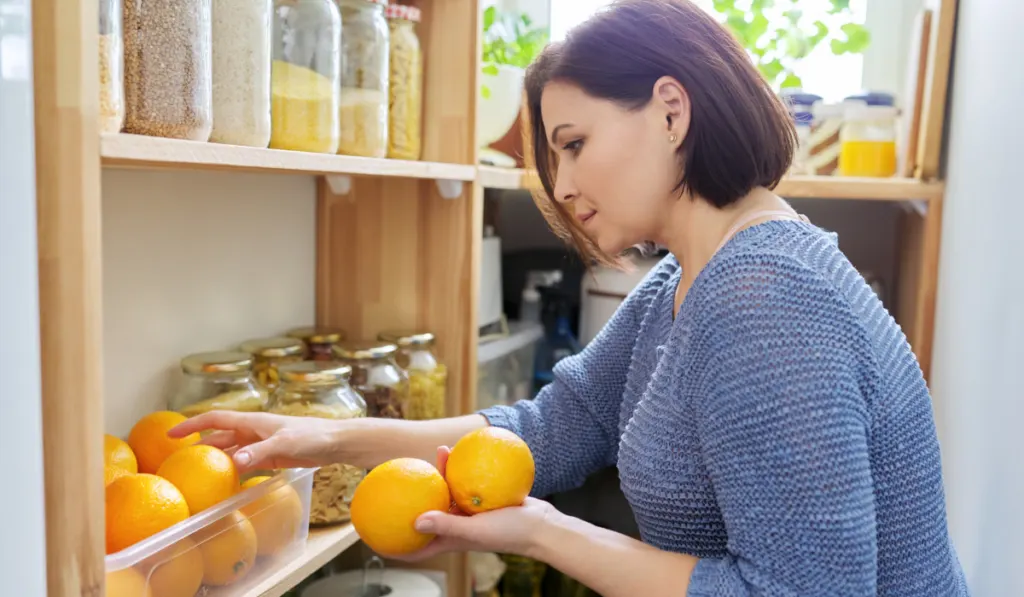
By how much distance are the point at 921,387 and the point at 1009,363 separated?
0.15 m

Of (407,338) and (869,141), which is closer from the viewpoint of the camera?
(407,338)

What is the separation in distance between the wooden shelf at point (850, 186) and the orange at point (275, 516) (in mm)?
606

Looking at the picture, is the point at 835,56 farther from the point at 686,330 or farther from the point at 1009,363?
the point at 686,330

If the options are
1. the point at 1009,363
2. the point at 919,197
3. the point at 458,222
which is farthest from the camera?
the point at 919,197

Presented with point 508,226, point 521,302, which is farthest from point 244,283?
point 508,226

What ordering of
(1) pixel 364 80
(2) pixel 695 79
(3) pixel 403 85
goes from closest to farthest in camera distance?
1. (2) pixel 695 79
2. (1) pixel 364 80
3. (3) pixel 403 85

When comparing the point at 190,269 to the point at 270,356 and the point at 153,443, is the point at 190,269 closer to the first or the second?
the point at 270,356

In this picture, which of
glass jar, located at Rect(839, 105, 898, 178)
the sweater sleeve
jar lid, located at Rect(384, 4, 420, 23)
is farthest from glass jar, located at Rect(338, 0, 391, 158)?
glass jar, located at Rect(839, 105, 898, 178)

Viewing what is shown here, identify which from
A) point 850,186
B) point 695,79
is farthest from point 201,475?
point 850,186

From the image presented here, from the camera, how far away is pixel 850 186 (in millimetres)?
1497

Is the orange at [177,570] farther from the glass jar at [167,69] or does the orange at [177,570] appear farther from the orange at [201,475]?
the glass jar at [167,69]

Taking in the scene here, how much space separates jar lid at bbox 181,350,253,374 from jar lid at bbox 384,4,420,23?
0.47m

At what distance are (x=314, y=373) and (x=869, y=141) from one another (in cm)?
105

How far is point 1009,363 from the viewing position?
0.96 m
